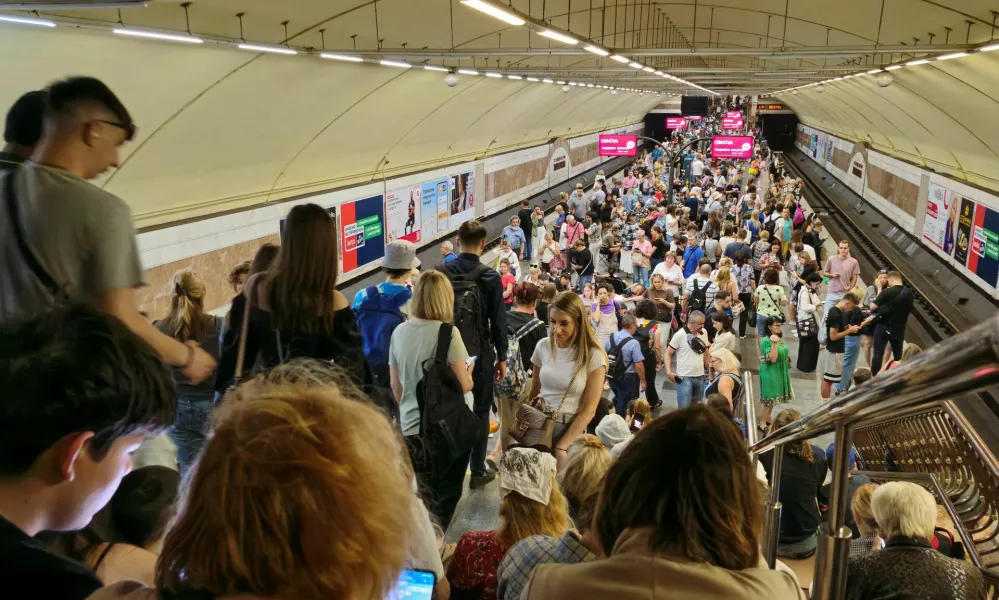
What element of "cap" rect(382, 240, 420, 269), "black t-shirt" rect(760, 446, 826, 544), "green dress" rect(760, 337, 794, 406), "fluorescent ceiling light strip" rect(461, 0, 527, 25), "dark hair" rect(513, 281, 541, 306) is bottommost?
"green dress" rect(760, 337, 794, 406)

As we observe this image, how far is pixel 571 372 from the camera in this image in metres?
4.86

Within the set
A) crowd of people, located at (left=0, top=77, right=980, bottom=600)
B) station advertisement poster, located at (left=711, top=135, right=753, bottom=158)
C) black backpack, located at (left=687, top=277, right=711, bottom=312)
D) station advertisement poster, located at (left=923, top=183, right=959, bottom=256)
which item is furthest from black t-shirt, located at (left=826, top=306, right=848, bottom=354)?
station advertisement poster, located at (left=711, top=135, right=753, bottom=158)

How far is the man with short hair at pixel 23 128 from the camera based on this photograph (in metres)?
2.54

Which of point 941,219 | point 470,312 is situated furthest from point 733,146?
point 470,312

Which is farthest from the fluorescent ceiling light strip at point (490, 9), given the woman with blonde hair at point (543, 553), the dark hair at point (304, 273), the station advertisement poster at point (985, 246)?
the station advertisement poster at point (985, 246)

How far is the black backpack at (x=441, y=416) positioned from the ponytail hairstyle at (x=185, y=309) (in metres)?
1.21

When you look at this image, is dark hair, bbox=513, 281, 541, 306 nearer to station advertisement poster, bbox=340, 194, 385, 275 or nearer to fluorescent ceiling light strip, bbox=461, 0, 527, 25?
fluorescent ceiling light strip, bbox=461, 0, 527, 25

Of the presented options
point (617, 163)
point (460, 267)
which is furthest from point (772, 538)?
point (617, 163)

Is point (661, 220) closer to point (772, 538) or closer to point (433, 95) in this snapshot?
point (433, 95)

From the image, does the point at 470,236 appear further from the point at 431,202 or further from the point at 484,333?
the point at 431,202

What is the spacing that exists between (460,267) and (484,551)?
273cm

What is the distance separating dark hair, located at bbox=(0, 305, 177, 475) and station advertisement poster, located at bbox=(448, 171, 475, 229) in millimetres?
20538

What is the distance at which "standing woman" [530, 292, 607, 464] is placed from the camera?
4.80m

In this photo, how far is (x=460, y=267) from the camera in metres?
5.45
